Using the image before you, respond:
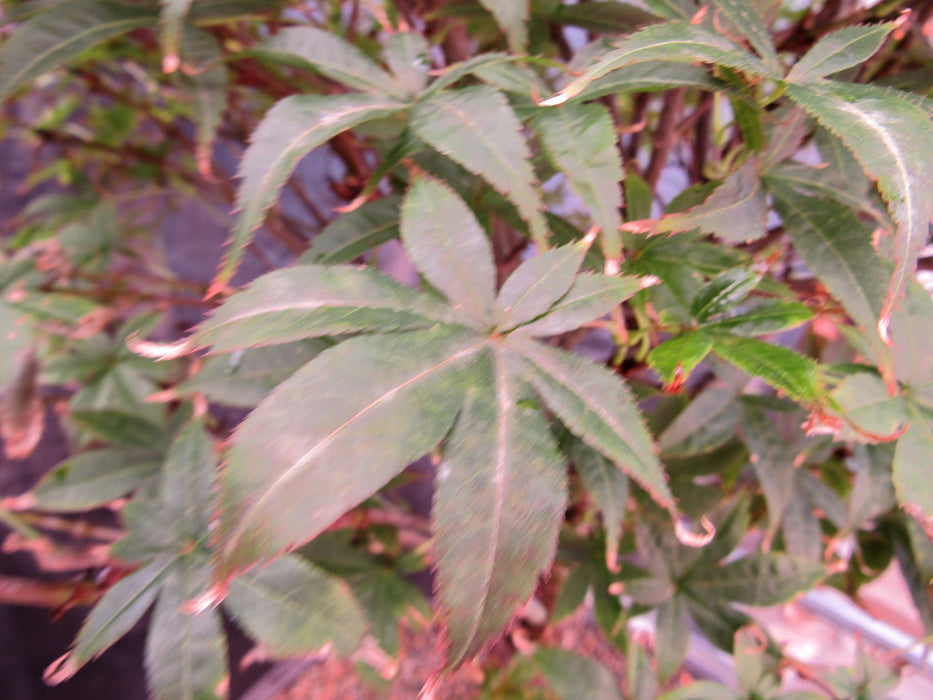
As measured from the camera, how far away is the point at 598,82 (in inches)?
11.5

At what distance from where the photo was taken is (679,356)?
262mm

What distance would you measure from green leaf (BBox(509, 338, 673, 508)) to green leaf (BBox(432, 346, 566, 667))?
17mm

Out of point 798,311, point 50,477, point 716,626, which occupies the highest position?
point 798,311

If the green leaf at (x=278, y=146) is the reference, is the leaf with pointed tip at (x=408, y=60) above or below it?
above

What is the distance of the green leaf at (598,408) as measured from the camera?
0.22m

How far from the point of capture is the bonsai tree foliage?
214 millimetres

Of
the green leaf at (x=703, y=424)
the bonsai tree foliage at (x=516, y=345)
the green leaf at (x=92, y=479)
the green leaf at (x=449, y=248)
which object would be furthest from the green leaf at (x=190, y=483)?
the green leaf at (x=703, y=424)

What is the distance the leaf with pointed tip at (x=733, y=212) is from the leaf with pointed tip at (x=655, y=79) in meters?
0.05

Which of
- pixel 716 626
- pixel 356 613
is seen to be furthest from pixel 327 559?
pixel 716 626

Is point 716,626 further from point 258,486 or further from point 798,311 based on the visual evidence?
point 258,486

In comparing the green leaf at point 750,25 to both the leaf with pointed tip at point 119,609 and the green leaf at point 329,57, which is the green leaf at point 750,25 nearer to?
the green leaf at point 329,57

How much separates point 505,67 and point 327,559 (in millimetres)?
446

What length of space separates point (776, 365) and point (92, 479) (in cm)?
54

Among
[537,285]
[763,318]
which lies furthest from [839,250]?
[537,285]
